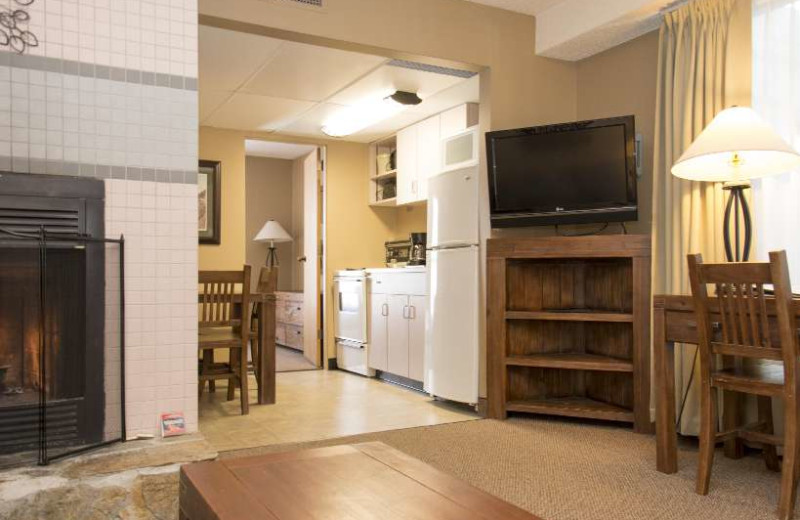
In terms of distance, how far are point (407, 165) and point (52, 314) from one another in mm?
3931

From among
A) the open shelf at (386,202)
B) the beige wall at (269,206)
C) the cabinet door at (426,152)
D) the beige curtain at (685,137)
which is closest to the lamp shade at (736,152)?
the beige curtain at (685,137)

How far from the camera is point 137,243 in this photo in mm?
2389

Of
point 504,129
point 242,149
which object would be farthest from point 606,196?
point 242,149

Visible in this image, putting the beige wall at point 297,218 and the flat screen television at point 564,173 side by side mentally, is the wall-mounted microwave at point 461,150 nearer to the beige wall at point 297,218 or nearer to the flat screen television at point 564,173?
the flat screen television at point 564,173

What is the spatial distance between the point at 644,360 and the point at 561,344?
0.69 metres

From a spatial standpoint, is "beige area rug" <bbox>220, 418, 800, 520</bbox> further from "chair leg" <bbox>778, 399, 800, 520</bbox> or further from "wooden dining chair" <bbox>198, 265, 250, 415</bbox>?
"wooden dining chair" <bbox>198, 265, 250, 415</bbox>

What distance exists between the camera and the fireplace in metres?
2.10

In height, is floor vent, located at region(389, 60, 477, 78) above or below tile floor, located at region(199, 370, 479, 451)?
above

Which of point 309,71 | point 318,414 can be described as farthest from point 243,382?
point 309,71

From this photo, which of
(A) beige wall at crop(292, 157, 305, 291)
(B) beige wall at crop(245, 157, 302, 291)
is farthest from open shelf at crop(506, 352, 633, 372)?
(B) beige wall at crop(245, 157, 302, 291)

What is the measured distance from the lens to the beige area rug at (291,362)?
6.05 metres

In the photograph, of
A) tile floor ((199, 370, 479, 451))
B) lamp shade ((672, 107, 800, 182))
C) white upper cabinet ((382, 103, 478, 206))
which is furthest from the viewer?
white upper cabinet ((382, 103, 478, 206))

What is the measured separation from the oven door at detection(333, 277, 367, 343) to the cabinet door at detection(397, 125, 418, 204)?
0.87 m

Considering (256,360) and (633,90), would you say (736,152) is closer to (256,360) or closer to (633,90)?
(633,90)
